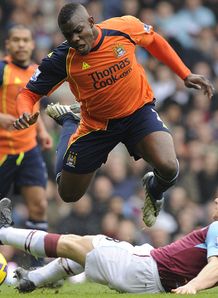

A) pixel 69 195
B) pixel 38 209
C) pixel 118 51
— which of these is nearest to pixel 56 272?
pixel 69 195

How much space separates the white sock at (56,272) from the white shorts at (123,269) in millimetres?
262

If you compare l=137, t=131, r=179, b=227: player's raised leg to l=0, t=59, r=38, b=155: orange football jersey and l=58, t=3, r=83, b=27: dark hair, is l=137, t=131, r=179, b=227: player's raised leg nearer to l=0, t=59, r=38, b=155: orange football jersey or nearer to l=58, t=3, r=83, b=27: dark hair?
l=58, t=3, r=83, b=27: dark hair

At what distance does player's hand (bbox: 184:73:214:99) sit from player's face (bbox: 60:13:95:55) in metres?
1.10

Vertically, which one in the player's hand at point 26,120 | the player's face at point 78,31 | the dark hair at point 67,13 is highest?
the dark hair at point 67,13

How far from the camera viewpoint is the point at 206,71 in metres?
17.1

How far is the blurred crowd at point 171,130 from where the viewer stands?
14.3 metres

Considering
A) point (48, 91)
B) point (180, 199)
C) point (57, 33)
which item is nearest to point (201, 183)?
point (180, 199)

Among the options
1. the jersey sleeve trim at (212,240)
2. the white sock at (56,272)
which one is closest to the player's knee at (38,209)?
the white sock at (56,272)

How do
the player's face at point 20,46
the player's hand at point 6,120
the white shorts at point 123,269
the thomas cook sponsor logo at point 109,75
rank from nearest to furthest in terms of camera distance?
1. the white shorts at point 123,269
2. the thomas cook sponsor logo at point 109,75
3. the player's hand at point 6,120
4. the player's face at point 20,46

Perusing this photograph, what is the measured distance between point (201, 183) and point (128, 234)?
7.40 feet

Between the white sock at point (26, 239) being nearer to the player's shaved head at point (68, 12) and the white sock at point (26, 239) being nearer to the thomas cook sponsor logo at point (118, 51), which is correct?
the thomas cook sponsor logo at point (118, 51)

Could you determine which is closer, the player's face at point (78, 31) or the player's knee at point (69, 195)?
the player's face at point (78, 31)

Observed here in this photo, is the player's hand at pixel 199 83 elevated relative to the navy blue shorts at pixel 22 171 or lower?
elevated

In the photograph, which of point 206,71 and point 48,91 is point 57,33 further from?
point 48,91
